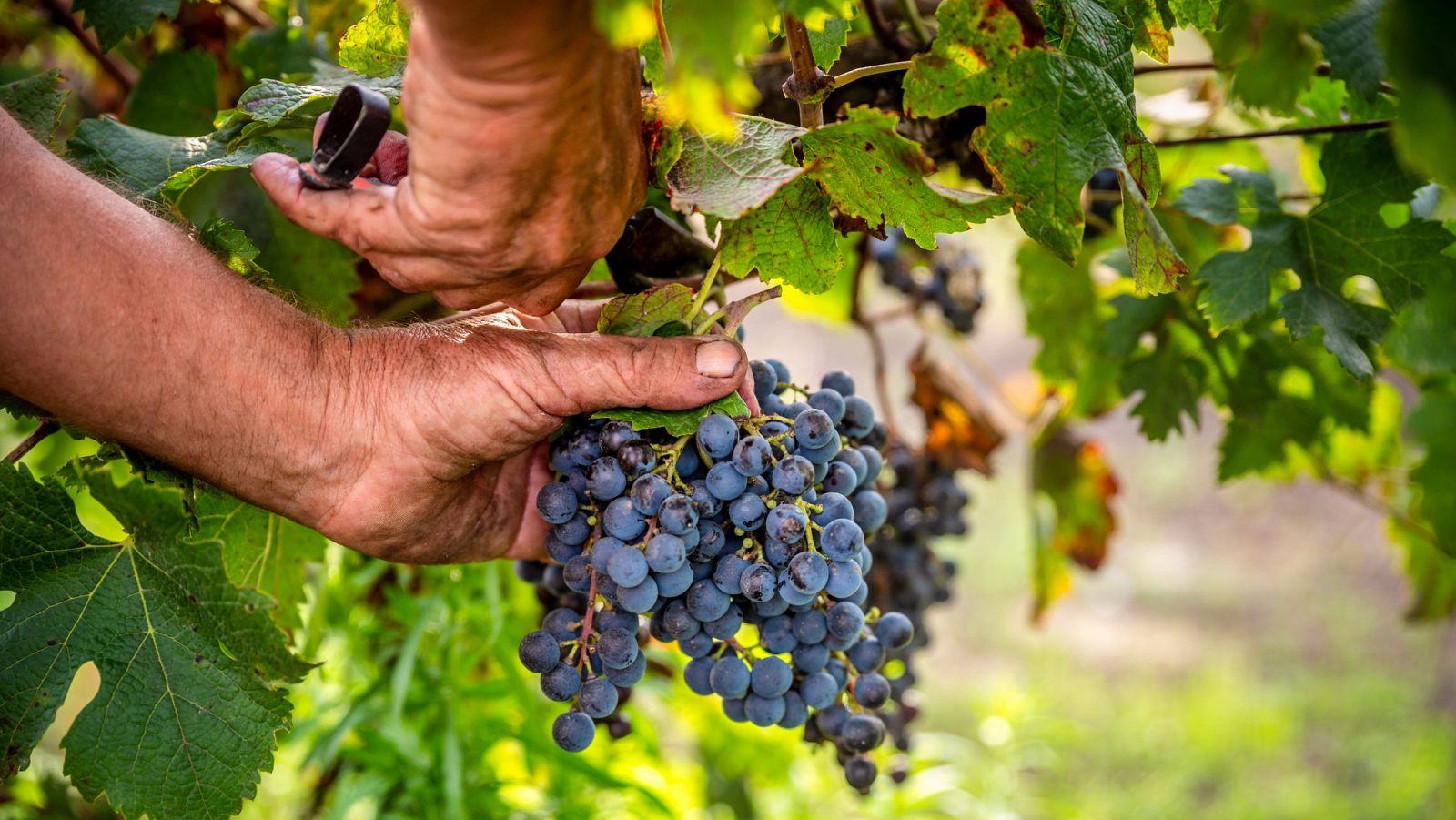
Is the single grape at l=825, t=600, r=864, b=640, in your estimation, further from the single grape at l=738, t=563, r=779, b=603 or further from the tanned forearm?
the tanned forearm

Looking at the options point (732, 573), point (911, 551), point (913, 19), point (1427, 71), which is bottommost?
point (911, 551)

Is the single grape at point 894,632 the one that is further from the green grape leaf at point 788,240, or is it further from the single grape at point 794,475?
the green grape leaf at point 788,240

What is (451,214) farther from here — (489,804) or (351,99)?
(489,804)

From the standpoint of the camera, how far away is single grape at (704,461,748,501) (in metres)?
0.86

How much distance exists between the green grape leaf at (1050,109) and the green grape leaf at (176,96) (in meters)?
0.97

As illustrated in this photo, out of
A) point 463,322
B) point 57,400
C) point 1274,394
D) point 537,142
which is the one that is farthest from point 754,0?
point 1274,394

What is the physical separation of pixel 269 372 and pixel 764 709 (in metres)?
0.55

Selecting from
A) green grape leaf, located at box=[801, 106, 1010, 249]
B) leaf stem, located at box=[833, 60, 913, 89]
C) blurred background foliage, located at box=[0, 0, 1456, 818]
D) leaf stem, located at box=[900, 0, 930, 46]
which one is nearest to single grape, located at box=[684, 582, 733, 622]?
green grape leaf, located at box=[801, 106, 1010, 249]

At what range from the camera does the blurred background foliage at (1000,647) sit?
1.41 meters

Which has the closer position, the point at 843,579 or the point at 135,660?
the point at 843,579

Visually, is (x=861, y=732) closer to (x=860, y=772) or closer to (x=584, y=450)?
(x=860, y=772)

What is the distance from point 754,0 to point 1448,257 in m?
0.95

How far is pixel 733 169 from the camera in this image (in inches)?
32.5

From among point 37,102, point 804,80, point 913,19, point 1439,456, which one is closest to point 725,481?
point 804,80
